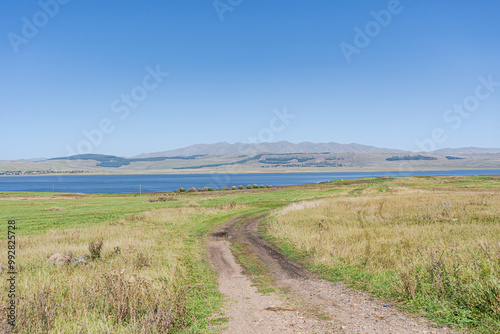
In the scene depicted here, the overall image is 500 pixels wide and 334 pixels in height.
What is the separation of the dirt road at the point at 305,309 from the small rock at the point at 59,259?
8.41 metres

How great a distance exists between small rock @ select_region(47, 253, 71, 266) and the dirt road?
331 inches

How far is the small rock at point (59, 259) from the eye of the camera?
16623 millimetres

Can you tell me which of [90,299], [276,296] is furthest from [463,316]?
[90,299]

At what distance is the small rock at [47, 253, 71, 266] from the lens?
54.5 ft

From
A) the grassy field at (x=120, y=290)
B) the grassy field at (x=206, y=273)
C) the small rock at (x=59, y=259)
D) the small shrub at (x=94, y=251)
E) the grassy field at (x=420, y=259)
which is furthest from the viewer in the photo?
the small shrub at (x=94, y=251)

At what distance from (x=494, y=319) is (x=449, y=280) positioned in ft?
8.36

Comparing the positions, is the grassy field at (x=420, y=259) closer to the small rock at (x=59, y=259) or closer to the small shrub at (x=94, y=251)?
the small shrub at (x=94, y=251)

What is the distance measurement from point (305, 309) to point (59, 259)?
13799 mm

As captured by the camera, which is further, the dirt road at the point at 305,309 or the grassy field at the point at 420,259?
the grassy field at the point at 420,259

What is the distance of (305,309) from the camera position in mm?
10125

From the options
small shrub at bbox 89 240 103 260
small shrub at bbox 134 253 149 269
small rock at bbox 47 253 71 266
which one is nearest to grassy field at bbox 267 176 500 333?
small shrub at bbox 134 253 149 269

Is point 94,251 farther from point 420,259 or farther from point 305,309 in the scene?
point 420,259

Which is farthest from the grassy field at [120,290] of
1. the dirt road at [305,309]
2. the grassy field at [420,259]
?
the grassy field at [420,259]

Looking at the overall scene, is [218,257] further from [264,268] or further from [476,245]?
[476,245]
